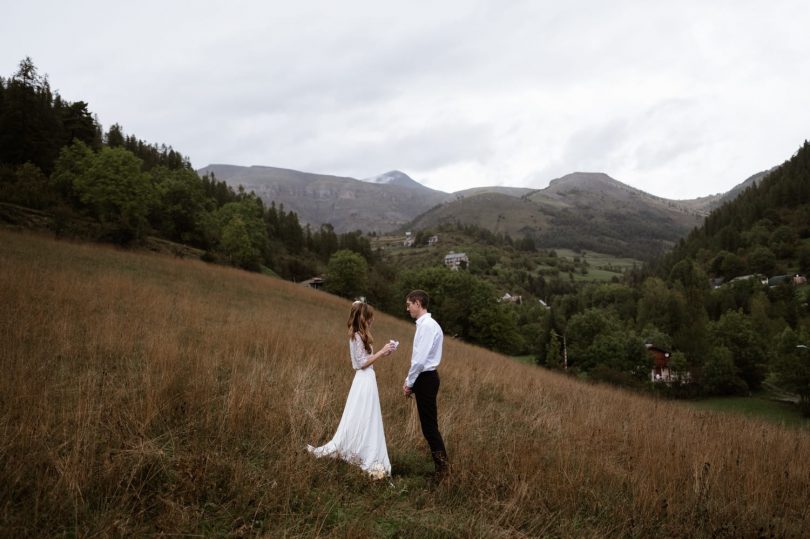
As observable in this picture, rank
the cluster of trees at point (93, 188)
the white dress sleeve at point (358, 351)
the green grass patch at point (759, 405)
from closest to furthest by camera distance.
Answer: the white dress sleeve at point (358, 351)
the cluster of trees at point (93, 188)
the green grass patch at point (759, 405)

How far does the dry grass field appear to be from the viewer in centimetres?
349

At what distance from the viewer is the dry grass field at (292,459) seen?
349 cm

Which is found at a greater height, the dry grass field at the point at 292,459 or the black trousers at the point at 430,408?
the black trousers at the point at 430,408

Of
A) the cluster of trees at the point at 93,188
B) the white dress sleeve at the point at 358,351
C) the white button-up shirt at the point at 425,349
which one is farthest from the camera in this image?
the cluster of trees at the point at 93,188

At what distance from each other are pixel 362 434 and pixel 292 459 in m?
0.96

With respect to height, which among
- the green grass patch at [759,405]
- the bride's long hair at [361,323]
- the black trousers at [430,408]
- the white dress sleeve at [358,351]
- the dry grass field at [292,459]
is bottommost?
the green grass patch at [759,405]

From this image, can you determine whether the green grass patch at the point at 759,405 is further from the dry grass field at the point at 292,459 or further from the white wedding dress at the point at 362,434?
the white wedding dress at the point at 362,434

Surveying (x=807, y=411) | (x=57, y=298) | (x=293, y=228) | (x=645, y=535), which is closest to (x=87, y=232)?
(x=57, y=298)

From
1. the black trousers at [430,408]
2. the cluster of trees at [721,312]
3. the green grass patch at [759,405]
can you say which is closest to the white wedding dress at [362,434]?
the black trousers at [430,408]

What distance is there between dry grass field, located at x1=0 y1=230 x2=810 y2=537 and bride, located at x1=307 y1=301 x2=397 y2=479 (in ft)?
0.68

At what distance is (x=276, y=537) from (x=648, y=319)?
109057 millimetres

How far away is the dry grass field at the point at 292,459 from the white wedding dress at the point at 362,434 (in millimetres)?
195

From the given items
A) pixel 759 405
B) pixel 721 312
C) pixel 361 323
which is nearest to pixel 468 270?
pixel 759 405

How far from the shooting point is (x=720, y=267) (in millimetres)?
126188
